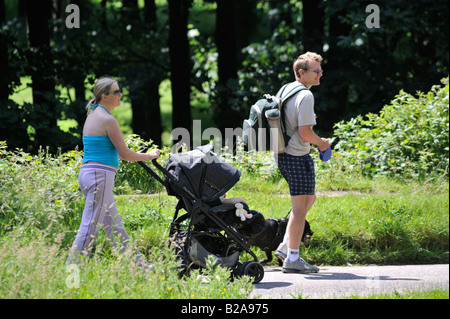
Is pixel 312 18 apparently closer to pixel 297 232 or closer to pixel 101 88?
pixel 297 232

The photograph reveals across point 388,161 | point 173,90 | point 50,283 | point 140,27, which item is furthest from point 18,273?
point 140,27

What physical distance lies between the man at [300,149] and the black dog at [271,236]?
0.64ft

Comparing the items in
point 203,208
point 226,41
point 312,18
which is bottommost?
point 203,208

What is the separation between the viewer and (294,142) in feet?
19.1

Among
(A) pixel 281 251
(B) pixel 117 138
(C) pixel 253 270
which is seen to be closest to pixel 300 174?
(A) pixel 281 251

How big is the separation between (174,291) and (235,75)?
406 inches

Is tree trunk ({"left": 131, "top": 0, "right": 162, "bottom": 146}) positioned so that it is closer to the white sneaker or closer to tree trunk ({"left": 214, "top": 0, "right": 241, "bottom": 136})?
tree trunk ({"left": 214, "top": 0, "right": 241, "bottom": 136})

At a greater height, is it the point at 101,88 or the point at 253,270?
the point at 101,88

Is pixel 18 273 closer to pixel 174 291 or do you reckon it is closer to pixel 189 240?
pixel 174 291

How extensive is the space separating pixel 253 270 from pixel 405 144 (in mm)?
4500

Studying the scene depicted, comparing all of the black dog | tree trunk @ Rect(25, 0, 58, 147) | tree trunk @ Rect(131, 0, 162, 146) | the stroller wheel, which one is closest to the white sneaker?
the black dog

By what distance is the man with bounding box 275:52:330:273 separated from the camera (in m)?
5.69

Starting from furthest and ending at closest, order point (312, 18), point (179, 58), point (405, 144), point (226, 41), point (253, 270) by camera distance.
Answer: point (226, 41)
point (312, 18)
point (179, 58)
point (405, 144)
point (253, 270)

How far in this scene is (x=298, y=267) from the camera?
5.98m
